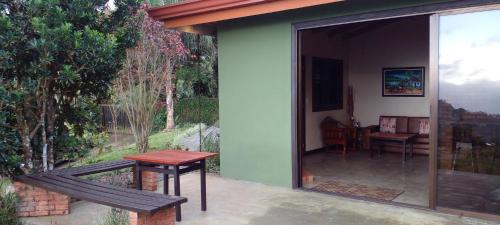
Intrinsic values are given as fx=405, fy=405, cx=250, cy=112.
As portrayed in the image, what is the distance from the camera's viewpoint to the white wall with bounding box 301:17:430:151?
337 inches

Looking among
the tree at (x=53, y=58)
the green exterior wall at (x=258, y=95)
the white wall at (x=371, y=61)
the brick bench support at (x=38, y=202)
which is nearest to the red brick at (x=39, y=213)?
the brick bench support at (x=38, y=202)

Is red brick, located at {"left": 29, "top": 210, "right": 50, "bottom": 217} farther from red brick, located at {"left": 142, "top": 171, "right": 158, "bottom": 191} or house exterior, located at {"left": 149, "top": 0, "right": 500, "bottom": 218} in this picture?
house exterior, located at {"left": 149, "top": 0, "right": 500, "bottom": 218}

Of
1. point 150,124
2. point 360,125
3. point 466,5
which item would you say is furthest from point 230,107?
point 360,125

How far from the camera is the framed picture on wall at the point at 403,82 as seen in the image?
8.63 m

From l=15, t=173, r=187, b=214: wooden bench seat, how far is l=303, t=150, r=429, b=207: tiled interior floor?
2.75m

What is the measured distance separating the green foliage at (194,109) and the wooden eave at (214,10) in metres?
5.60

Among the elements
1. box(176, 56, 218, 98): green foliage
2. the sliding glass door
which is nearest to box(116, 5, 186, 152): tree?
box(176, 56, 218, 98): green foliage

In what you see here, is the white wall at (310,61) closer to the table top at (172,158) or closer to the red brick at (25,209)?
the table top at (172,158)

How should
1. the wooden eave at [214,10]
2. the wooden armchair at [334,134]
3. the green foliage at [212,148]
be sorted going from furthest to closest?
the wooden armchair at [334,134], the green foliage at [212,148], the wooden eave at [214,10]

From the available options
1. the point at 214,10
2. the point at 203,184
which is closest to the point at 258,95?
the point at 214,10

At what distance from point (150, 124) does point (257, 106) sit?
95.5 inches

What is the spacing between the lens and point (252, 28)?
5.83 meters

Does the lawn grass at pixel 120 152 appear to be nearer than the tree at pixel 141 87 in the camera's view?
No

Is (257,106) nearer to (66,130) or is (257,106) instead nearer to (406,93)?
(66,130)
